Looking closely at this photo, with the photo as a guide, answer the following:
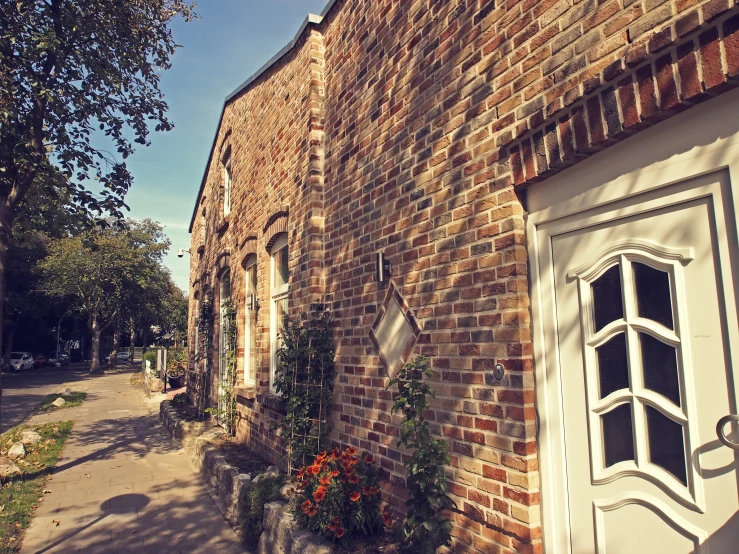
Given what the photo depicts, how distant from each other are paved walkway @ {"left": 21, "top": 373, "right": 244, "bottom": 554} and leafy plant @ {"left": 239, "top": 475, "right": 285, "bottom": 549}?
→ 177 mm

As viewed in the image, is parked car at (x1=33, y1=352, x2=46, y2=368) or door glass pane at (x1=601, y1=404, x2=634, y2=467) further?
parked car at (x1=33, y1=352, x2=46, y2=368)

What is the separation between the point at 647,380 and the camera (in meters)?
2.13

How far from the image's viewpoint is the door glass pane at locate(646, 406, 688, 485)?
1990 millimetres

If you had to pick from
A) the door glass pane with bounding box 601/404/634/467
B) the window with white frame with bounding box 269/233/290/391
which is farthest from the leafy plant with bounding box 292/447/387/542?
the window with white frame with bounding box 269/233/290/391

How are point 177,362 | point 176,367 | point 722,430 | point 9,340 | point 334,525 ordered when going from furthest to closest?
point 9,340
point 177,362
point 176,367
point 334,525
point 722,430

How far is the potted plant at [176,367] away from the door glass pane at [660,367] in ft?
67.6

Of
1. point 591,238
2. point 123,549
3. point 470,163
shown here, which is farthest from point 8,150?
point 591,238

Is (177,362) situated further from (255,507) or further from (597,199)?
(597,199)

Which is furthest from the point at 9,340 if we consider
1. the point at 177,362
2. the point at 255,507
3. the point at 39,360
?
the point at 255,507

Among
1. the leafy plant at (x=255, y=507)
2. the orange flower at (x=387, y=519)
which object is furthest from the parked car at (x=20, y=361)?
the orange flower at (x=387, y=519)

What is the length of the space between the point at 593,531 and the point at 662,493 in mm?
435

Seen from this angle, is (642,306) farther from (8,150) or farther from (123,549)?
(8,150)

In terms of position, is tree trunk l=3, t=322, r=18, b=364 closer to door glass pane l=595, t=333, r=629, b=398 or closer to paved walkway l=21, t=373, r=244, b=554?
paved walkway l=21, t=373, r=244, b=554

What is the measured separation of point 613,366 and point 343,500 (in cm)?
231
